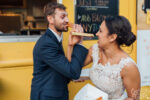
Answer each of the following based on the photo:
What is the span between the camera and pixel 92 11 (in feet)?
11.1

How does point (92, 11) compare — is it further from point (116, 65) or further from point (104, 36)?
point (116, 65)

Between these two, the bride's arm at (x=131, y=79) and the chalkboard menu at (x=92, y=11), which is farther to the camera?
the chalkboard menu at (x=92, y=11)

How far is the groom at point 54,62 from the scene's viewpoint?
1936 mm

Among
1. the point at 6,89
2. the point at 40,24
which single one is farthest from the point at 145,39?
the point at 40,24

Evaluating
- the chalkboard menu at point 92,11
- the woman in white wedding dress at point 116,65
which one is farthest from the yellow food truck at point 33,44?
the woman in white wedding dress at point 116,65

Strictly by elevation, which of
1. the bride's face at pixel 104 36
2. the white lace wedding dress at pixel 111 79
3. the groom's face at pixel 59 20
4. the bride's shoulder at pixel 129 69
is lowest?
the white lace wedding dress at pixel 111 79

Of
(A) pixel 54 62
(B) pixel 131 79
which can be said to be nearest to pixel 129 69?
(B) pixel 131 79

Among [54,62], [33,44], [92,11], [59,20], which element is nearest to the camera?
[54,62]

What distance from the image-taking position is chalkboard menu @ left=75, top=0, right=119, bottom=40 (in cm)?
331

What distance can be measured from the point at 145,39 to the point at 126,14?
589mm

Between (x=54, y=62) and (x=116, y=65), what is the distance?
0.59m

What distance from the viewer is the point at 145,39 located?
12.4ft

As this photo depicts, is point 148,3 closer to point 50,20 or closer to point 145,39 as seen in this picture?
point 145,39

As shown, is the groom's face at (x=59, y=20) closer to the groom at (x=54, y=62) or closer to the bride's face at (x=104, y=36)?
the groom at (x=54, y=62)
